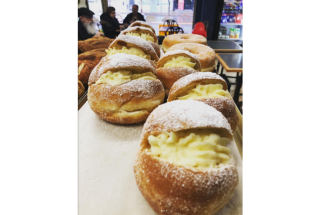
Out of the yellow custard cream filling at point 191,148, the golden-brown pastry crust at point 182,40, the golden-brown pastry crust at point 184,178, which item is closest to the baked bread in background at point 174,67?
the golden-brown pastry crust at point 184,178

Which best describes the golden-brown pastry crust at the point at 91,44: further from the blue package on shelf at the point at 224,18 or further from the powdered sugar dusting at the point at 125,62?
the blue package on shelf at the point at 224,18

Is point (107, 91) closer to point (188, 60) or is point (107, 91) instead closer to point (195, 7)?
point (188, 60)

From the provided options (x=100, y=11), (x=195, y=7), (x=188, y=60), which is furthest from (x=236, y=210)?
(x=195, y=7)

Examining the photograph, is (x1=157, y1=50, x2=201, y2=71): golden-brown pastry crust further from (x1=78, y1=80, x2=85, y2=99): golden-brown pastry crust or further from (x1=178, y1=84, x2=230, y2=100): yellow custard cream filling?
(x1=78, y1=80, x2=85, y2=99): golden-brown pastry crust

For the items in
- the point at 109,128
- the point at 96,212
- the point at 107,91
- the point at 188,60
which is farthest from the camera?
the point at 188,60

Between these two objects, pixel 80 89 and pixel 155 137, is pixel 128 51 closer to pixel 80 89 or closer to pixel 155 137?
pixel 80 89

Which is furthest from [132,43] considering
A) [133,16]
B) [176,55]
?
[133,16]
